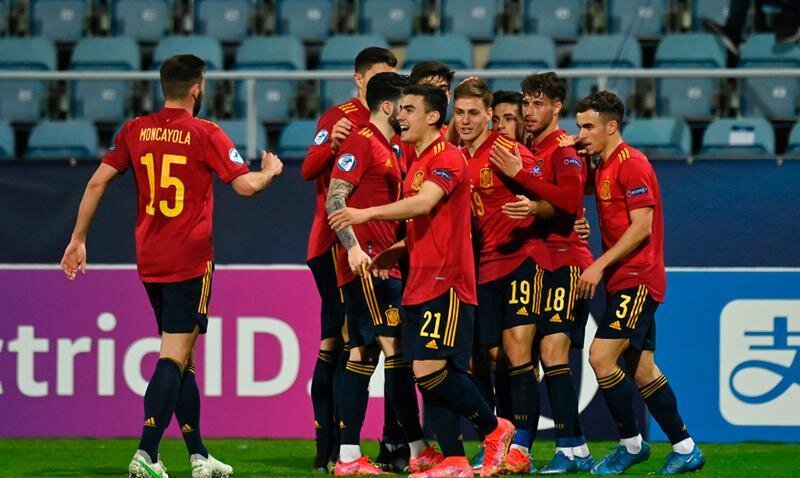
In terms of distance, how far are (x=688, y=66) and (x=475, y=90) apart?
16.1 ft

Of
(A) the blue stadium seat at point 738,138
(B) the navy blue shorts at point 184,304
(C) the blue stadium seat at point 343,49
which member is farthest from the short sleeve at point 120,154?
(C) the blue stadium seat at point 343,49

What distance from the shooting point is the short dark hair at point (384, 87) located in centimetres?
710

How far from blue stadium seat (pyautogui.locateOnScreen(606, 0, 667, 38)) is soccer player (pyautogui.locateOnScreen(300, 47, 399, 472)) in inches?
207

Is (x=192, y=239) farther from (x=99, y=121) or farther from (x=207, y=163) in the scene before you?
(x=99, y=121)

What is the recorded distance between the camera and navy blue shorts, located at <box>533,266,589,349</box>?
7516 mm

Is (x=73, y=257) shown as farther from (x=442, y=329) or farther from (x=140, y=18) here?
→ (x=140, y=18)

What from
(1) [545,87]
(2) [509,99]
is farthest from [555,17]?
(1) [545,87]

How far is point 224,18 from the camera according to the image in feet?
42.6

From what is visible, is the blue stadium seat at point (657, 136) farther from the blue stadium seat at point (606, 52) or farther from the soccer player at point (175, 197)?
the soccer player at point (175, 197)

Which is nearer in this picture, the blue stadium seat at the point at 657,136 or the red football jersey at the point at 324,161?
the red football jersey at the point at 324,161

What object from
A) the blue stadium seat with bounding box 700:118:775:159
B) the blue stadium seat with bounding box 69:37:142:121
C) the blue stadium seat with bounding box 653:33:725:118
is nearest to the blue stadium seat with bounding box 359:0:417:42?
the blue stadium seat with bounding box 69:37:142:121

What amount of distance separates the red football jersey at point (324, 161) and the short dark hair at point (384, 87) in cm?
24

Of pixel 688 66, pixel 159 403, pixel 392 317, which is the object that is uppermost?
pixel 688 66

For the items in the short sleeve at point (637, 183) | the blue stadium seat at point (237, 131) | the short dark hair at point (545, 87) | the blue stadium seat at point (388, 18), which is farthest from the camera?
the blue stadium seat at point (388, 18)
